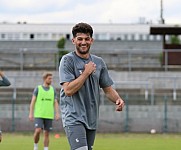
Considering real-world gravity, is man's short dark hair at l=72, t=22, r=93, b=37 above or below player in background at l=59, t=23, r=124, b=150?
above

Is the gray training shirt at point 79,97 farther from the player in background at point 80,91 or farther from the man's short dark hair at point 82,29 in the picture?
the man's short dark hair at point 82,29

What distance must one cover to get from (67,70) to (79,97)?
37 centimetres

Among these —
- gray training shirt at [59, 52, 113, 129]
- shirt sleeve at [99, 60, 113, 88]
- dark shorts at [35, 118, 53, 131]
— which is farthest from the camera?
dark shorts at [35, 118, 53, 131]

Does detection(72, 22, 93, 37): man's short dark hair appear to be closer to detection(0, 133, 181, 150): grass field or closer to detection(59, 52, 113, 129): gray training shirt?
detection(59, 52, 113, 129): gray training shirt

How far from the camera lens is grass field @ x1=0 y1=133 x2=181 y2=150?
1824 cm

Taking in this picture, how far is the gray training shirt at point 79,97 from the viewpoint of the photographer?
8.62 m

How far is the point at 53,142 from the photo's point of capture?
20.4 meters

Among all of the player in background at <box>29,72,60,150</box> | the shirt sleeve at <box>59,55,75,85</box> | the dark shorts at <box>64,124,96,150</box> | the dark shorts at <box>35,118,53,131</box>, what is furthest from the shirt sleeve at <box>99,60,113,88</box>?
the dark shorts at <box>35,118,53,131</box>

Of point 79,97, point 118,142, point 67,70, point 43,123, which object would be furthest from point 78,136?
point 118,142

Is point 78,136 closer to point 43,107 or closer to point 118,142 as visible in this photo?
point 43,107

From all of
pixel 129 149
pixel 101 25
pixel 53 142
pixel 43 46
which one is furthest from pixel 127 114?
pixel 101 25

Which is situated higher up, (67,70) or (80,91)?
(67,70)

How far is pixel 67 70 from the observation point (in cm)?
862

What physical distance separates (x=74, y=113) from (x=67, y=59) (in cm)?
67
